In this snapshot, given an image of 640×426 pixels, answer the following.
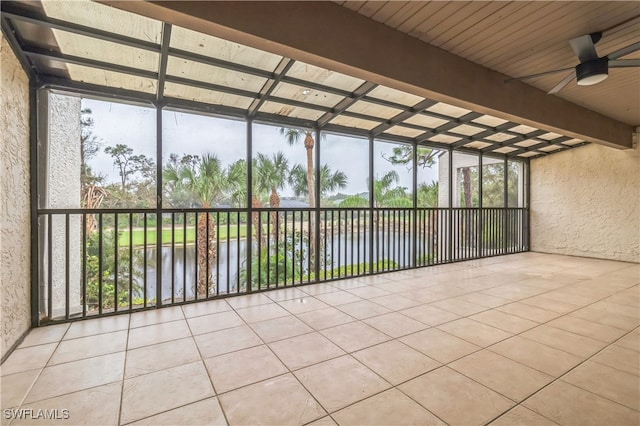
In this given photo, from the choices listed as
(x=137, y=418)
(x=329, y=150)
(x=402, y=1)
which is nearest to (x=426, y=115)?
(x=329, y=150)

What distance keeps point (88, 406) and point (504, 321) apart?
325cm

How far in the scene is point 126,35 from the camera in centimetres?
235

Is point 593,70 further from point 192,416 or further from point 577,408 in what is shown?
point 192,416

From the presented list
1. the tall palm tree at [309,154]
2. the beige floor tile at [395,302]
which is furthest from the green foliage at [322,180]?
the beige floor tile at [395,302]

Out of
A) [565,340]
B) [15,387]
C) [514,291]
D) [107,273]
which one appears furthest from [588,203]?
[107,273]

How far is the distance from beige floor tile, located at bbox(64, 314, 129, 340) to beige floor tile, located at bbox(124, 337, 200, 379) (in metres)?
0.62

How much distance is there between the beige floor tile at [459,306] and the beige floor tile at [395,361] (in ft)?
3.50

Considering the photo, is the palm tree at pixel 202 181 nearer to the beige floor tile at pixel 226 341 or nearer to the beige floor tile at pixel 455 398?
the beige floor tile at pixel 226 341

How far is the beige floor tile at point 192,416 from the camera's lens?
1.49 metres

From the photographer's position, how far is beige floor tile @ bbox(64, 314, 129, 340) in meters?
2.55

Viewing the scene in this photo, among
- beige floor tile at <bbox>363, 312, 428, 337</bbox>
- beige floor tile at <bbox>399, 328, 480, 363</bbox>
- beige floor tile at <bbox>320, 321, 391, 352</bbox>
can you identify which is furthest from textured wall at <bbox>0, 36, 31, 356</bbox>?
beige floor tile at <bbox>399, 328, 480, 363</bbox>

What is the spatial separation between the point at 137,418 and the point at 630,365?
3140mm

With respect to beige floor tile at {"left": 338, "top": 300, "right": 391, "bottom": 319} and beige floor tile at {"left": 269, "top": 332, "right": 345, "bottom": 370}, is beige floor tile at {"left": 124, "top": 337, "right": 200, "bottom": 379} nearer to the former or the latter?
beige floor tile at {"left": 269, "top": 332, "right": 345, "bottom": 370}

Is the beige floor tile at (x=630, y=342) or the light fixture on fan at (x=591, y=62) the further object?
the light fixture on fan at (x=591, y=62)
